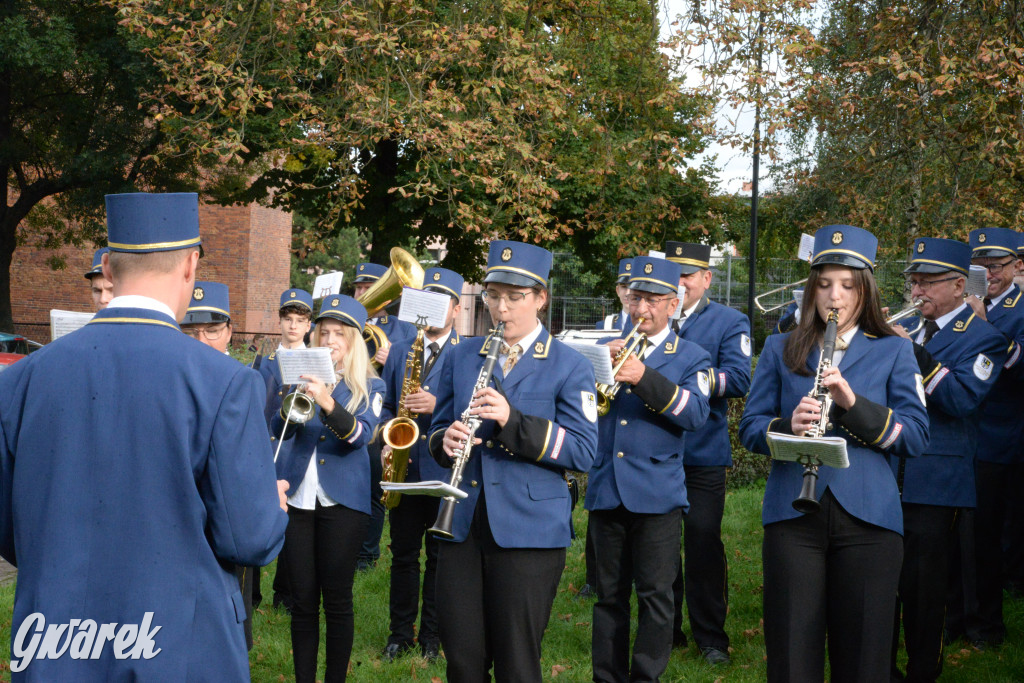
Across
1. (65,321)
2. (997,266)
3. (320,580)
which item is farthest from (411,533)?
(997,266)

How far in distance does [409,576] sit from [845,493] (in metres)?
3.56

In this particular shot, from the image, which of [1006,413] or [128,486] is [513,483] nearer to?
[128,486]

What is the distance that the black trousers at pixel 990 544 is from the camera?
21.3 feet

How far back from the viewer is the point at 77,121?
22.1 m

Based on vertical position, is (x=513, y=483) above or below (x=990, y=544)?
above

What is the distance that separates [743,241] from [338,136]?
1990 centimetres

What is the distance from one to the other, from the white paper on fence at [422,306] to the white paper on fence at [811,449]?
2.85 metres

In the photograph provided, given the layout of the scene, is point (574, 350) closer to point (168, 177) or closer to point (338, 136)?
point (338, 136)

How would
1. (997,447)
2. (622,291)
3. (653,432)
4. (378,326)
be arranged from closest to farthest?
(653,432), (997,447), (622,291), (378,326)

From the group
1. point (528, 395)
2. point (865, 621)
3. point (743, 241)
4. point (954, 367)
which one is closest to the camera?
point (865, 621)

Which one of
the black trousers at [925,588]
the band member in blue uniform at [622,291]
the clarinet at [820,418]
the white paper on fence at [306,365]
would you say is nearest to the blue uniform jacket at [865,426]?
the clarinet at [820,418]

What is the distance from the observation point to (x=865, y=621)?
4.28 meters

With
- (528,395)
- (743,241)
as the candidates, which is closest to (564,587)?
(528,395)

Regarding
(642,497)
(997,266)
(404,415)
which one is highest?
(997,266)
